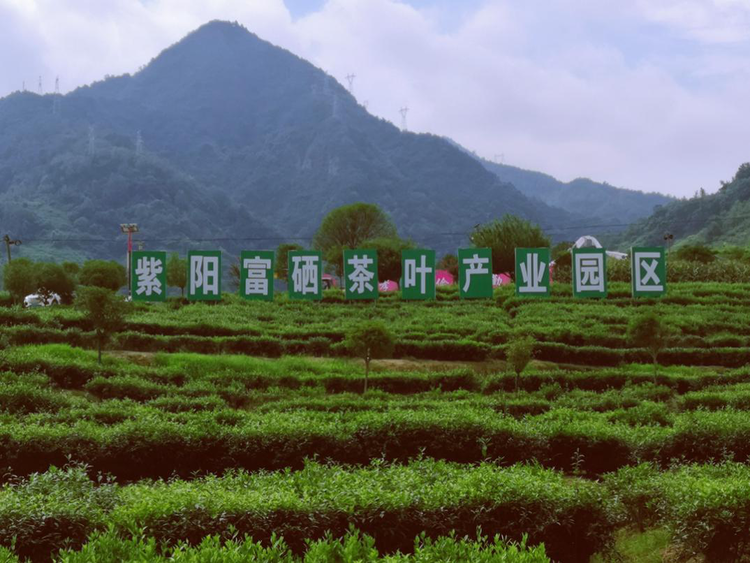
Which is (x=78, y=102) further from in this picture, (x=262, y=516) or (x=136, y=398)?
(x=262, y=516)

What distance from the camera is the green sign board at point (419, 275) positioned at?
957 inches

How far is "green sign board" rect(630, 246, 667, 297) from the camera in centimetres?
2456

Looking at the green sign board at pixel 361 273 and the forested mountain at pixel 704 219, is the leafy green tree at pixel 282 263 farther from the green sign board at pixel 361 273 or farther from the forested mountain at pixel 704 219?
the forested mountain at pixel 704 219

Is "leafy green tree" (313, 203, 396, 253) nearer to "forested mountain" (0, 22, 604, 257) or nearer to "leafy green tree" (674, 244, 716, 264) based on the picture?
"leafy green tree" (674, 244, 716, 264)

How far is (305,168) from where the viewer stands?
143375 mm

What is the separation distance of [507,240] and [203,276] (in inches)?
1024

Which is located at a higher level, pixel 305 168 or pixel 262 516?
pixel 305 168

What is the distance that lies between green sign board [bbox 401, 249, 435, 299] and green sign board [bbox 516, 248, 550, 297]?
2642mm

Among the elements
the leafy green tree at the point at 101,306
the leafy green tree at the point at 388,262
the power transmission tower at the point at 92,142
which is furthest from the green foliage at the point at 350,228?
the power transmission tower at the point at 92,142

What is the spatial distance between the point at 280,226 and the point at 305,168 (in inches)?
892

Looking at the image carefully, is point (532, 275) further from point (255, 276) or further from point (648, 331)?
point (255, 276)

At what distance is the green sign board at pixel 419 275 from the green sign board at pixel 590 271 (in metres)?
4.40

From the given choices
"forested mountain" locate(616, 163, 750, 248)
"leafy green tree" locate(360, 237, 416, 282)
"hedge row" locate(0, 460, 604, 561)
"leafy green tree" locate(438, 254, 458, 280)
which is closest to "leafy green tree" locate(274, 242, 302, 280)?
"leafy green tree" locate(360, 237, 416, 282)

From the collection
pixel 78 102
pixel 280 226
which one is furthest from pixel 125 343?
pixel 78 102
